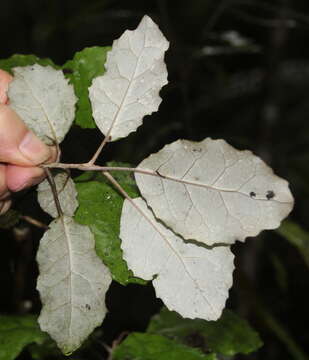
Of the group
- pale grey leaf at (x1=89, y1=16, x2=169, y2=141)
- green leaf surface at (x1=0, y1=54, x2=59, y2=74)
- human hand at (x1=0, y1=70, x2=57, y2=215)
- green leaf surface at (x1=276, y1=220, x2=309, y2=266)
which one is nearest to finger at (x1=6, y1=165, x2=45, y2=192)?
human hand at (x1=0, y1=70, x2=57, y2=215)

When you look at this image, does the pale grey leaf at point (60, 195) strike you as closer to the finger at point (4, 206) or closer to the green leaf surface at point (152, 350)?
the finger at point (4, 206)

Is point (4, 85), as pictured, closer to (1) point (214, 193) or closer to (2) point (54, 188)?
(2) point (54, 188)

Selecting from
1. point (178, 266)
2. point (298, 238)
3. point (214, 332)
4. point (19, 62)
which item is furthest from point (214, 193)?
point (298, 238)

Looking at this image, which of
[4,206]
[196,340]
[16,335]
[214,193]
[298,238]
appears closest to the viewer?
[214,193]

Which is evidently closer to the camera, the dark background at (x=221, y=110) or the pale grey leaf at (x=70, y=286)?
the pale grey leaf at (x=70, y=286)

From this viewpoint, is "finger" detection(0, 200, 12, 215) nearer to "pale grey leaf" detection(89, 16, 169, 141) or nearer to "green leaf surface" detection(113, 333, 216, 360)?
"pale grey leaf" detection(89, 16, 169, 141)

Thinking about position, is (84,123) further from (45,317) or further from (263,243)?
(263,243)

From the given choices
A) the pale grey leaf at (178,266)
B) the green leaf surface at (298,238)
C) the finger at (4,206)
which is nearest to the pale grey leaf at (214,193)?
the pale grey leaf at (178,266)
